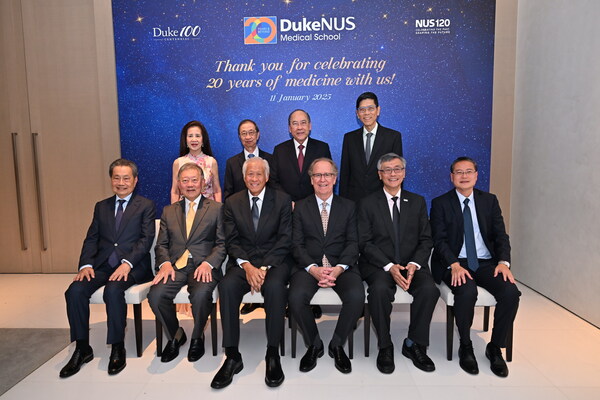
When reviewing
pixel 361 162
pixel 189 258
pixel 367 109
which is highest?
pixel 367 109

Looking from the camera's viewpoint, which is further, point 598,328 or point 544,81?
point 544,81

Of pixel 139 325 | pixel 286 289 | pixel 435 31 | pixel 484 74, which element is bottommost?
pixel 139 325

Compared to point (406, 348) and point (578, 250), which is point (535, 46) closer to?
point (578, 250)

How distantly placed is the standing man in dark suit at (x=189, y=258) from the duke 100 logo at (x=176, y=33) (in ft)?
Answer: 8.15

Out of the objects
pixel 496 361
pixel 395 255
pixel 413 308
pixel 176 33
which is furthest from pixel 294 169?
pixel 176 33

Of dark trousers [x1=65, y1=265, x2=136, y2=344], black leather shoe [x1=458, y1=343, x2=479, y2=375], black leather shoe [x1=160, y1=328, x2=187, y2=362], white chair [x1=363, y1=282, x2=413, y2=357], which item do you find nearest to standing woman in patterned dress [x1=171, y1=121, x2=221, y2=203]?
dark trousers [x1=65, y1=265, x2=136, y2=344]

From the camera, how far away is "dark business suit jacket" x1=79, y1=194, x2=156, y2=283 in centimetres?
339

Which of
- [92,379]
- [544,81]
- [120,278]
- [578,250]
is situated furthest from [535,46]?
[92,379]

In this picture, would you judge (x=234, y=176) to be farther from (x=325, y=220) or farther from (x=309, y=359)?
(x=309, y=359)

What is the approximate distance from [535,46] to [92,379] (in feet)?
17.0

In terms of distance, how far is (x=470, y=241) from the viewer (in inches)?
130

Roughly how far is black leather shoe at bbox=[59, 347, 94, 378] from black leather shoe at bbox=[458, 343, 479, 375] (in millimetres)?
2648

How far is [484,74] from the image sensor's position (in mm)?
5070

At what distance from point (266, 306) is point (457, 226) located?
157 cm
